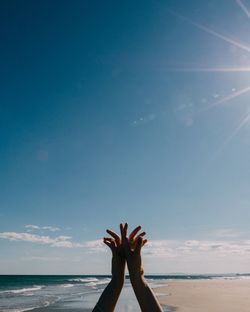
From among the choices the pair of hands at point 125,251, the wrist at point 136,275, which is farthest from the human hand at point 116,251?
the wrist at point 136,275

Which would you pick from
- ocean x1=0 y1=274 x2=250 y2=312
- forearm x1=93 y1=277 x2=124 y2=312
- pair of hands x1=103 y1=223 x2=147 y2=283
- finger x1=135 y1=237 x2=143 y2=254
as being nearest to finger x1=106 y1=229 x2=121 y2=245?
pair of hands x1=103 y1=223 x2=147 y2=283

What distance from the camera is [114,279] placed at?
2.97 metres

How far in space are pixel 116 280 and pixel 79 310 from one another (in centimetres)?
1323

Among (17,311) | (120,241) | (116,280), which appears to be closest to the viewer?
(116,280)

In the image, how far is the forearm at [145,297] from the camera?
2588 millimetres

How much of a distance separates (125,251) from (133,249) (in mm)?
73

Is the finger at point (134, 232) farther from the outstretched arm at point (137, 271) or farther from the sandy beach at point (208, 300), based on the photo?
the sandy beach at point (208, 300)

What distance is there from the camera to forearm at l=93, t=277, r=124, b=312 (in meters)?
2.65

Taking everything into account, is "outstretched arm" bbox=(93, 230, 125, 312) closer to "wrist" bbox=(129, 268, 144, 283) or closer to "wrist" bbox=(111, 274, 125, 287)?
"wrist" bbox=(111, 274, 125, 287)

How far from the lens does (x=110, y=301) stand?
2.71m

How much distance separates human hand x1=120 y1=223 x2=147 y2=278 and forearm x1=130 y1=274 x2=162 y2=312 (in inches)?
3.4

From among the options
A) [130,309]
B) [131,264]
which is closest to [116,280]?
[131,264]

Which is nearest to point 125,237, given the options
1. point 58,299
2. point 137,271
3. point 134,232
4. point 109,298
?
point 134,232

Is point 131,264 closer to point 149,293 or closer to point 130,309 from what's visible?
point 149,293
